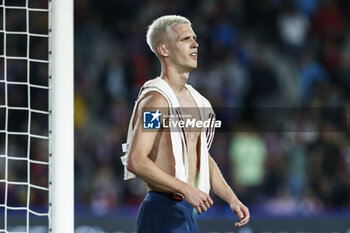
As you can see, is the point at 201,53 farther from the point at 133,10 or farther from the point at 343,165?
the point at 343,165

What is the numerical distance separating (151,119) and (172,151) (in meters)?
0.22

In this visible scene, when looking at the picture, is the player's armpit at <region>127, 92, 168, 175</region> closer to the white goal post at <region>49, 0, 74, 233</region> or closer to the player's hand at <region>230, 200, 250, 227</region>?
the white goal post at <region>49, 0, 74, 233</region>

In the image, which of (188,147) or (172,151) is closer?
(172,151)

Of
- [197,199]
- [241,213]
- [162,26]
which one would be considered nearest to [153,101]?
[162,26]

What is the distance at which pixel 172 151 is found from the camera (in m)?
4.04

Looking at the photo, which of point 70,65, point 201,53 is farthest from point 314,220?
point 70,65

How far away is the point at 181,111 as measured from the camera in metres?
4.06

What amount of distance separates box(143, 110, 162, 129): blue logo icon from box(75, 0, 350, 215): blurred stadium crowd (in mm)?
4430

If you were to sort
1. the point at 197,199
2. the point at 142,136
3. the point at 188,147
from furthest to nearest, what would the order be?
the point at 188,147 → the point at 142,136 → the point at 197,199

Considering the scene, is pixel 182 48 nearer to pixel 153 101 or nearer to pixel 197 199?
pixel 153 101

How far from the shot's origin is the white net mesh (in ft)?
25.9

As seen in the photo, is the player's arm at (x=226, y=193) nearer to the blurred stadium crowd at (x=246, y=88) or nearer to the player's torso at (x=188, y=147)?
the player's torso at (x=188, y=147)

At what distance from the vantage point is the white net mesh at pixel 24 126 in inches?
310

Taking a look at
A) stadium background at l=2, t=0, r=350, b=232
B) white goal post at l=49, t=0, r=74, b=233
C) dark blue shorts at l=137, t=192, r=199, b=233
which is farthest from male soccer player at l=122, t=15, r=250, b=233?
stadium background at l=2, t=0, r=350, b=232
